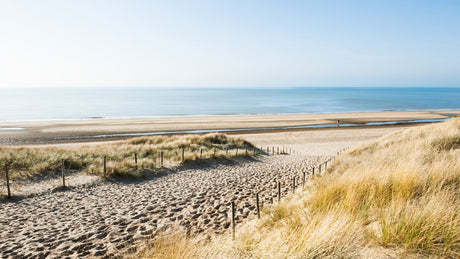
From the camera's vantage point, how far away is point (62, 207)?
324 inches

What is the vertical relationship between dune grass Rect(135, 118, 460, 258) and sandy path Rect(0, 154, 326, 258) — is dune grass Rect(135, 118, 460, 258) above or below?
above

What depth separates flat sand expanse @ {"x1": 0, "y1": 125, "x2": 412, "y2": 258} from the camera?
5.78 metres

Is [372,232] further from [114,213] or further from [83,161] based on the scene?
[83,161]

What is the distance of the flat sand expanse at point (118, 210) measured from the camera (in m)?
5.78

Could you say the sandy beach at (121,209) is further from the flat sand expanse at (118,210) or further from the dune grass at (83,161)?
the dune grass at (83,161)

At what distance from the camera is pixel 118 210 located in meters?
7.98

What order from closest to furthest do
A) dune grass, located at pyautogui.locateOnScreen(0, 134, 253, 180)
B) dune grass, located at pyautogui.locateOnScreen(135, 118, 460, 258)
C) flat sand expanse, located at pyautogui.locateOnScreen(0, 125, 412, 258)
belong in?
dune grass, located at pyautogui.locateOnScreen(135, 118, 460, 258) < flat sand expanse, located at pyautogui.locateOnScreen(0, 125, 412, 258) < dune grass, located at pyautogui.locateOnScreen(0, 134, 253, 180)

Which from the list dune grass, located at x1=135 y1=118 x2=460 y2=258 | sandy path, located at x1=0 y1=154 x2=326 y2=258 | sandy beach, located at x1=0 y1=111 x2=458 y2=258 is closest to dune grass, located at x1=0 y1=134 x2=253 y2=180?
sandy beach, located at x1=0 y1=111 x2=458 y2=258

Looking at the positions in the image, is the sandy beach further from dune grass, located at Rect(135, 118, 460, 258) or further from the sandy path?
dune grass, located at Rect(135, 118, 460, 258)

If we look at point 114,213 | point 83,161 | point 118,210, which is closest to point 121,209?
point 118,210

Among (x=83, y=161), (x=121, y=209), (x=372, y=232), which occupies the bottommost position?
(x=121, y=209)

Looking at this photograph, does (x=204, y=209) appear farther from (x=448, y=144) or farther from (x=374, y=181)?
(x=448, y=144)

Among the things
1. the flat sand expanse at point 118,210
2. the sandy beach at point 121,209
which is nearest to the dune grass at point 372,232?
the sandy beach at point 121,209

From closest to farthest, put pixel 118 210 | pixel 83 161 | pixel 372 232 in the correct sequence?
pixel 372 232
pixel 118 210
pixel 83 161
